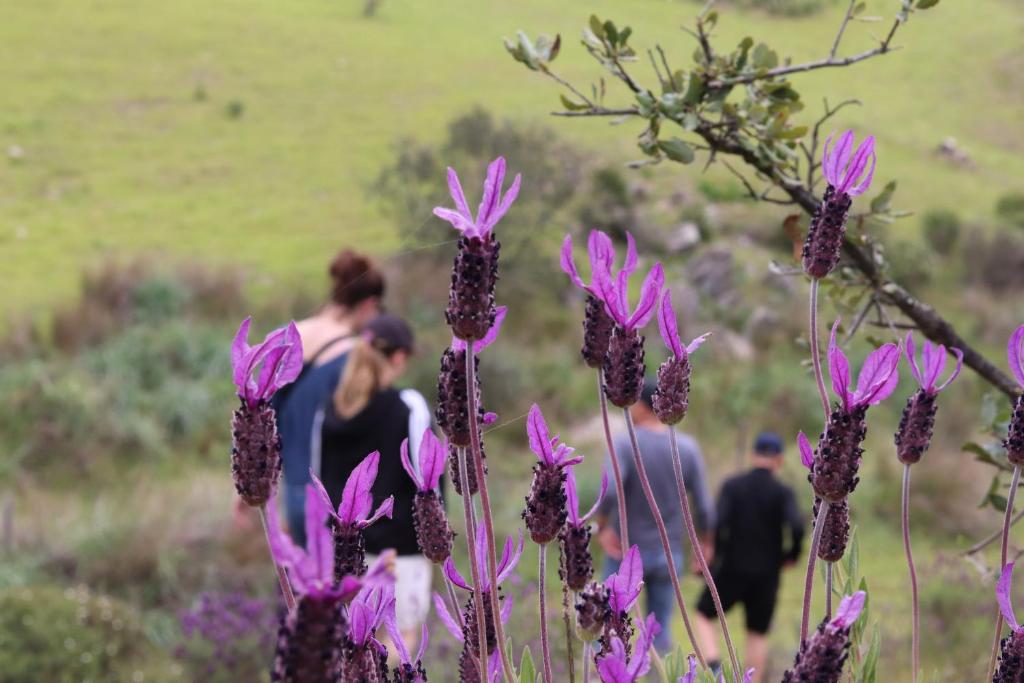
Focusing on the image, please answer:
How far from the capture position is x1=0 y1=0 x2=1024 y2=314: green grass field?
6023 millimetres

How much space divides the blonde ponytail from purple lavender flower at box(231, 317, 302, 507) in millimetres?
2267

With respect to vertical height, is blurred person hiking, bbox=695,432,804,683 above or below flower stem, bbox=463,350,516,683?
below

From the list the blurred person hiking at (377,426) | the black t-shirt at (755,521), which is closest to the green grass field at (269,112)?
the black t-shirt at (755,521)

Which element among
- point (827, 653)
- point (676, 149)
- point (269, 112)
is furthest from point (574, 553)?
point (269, 112)

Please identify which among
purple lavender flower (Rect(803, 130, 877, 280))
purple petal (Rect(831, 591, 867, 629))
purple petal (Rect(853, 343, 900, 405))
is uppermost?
purple lavender flower (Rect(803, 130, 877, 280))

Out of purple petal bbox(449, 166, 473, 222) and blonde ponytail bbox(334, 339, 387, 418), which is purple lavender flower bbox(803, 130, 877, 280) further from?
blonde ponytail bbox(334, 339, 387, 418)

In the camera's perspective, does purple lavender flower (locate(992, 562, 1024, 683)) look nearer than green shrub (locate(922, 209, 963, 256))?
Yes

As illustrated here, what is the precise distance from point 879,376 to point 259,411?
262 millimetres

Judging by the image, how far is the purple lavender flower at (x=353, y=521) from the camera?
438 mm

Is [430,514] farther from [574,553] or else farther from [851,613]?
[851,613]

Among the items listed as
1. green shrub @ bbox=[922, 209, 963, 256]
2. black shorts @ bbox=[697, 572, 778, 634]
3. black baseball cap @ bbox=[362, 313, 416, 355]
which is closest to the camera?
black baseball cap @ bbox=[362, 313, 416, 355]

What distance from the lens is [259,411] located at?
393mm

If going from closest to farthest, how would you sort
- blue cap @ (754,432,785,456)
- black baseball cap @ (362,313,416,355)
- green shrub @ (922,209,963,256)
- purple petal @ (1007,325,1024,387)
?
purple petal @ (1007,325,1024,387) < black baseball cap @ (362,313,416,355) < blue cap @ (754,432,785,456) < green shrub @ (922,209,963,256)

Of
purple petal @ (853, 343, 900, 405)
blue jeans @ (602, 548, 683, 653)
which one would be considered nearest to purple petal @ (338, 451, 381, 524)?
purple petal @ (853, 343, 900, 405)
